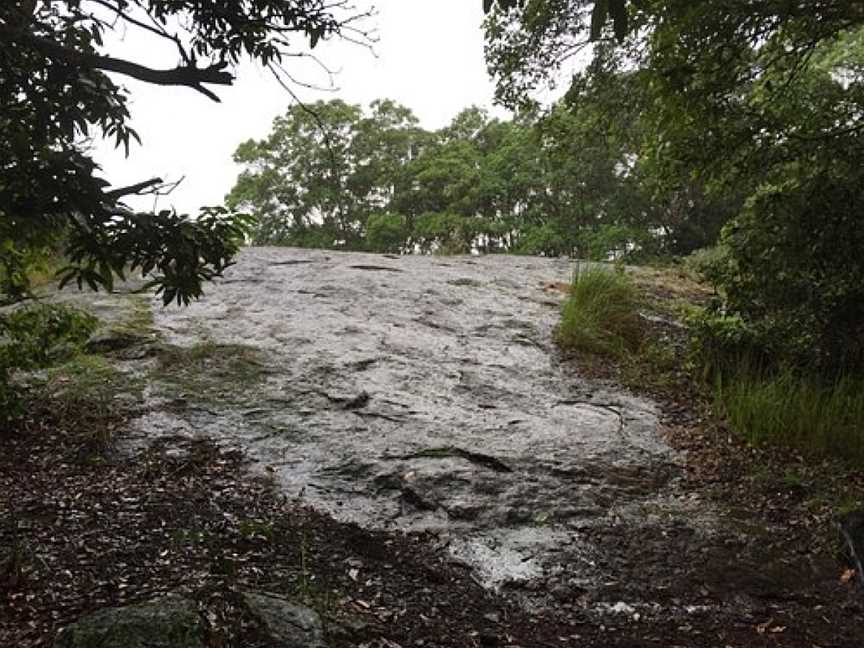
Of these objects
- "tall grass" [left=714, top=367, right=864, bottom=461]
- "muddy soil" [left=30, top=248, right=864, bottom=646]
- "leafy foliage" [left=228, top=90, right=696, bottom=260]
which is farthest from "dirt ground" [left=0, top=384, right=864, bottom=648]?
"leafy foliage" [left=228, top=90, right=696, bottom=260]

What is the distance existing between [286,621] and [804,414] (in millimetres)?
3804

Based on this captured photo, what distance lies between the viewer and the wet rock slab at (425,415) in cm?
407

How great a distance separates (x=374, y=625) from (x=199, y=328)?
441 cm

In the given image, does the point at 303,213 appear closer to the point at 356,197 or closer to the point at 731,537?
the point at 356,197

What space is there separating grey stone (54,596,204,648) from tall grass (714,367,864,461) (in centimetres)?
394

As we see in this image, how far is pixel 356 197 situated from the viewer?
2483 cm

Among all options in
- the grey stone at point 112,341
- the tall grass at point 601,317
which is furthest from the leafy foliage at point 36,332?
the tall grass at point 601,317

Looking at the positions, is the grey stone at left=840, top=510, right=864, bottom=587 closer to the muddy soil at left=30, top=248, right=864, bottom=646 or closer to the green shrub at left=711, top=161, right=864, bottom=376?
the muddy soil at left=30, top=248, right=864, bottom=646

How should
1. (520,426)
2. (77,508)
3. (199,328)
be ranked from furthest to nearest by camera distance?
(199,328), (520,426), (77,508)

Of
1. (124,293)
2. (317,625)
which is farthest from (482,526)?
(124,293)

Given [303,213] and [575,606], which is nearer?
[575,606]

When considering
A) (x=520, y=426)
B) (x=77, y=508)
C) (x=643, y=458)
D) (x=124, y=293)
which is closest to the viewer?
(x=77, y=508)

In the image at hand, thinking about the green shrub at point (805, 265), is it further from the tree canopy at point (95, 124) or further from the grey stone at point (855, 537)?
the tree canopy at point (95, 124)

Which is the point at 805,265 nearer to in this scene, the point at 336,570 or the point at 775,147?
the point at 775,147
